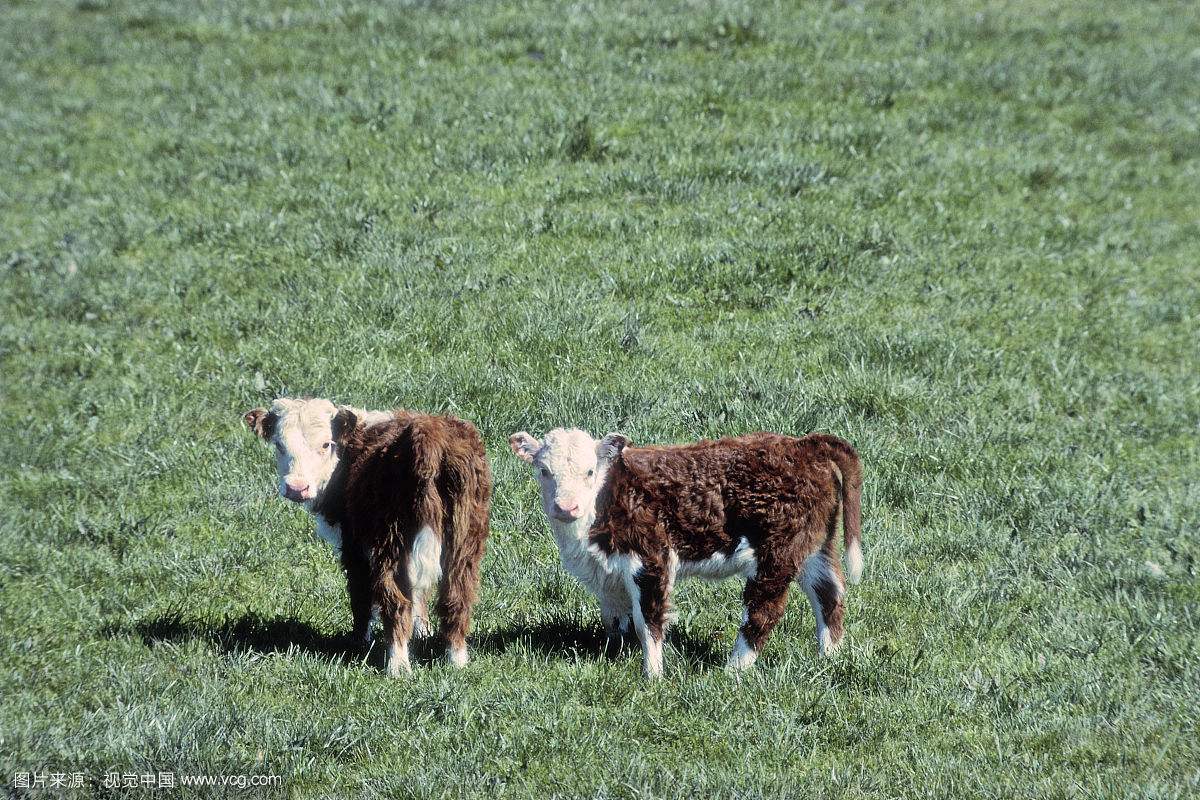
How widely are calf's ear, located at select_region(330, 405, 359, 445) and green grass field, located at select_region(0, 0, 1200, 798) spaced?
43.4 inches

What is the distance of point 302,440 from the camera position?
5.83m

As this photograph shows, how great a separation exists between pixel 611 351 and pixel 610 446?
409cm

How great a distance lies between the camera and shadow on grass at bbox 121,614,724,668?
6.17 metres

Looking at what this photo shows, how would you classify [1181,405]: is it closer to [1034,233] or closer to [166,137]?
[1034,233]

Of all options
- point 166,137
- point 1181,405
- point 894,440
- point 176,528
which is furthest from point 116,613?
point 166,137

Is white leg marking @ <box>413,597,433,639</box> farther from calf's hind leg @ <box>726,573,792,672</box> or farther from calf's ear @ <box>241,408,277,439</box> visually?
calf's hind leg @ <box>726,573,792,672</box>

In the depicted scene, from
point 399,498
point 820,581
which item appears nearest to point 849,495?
point 820,581

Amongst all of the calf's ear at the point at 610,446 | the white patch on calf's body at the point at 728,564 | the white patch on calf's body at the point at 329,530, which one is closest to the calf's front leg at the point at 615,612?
the white patch on calf's body at the point at 728,564

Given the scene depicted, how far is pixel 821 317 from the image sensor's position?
1046 cm

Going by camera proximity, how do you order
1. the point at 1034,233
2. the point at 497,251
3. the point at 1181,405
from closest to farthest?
the point at 1181,405 < the point at 497,251 < the point at 1034,233

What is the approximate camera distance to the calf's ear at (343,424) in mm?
6004

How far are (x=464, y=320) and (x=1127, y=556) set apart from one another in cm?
542

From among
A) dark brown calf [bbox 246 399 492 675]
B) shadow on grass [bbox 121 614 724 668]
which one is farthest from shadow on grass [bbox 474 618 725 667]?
dark brown calf [bbox 246 399 492 675]

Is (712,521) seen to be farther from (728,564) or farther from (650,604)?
(650,604)
